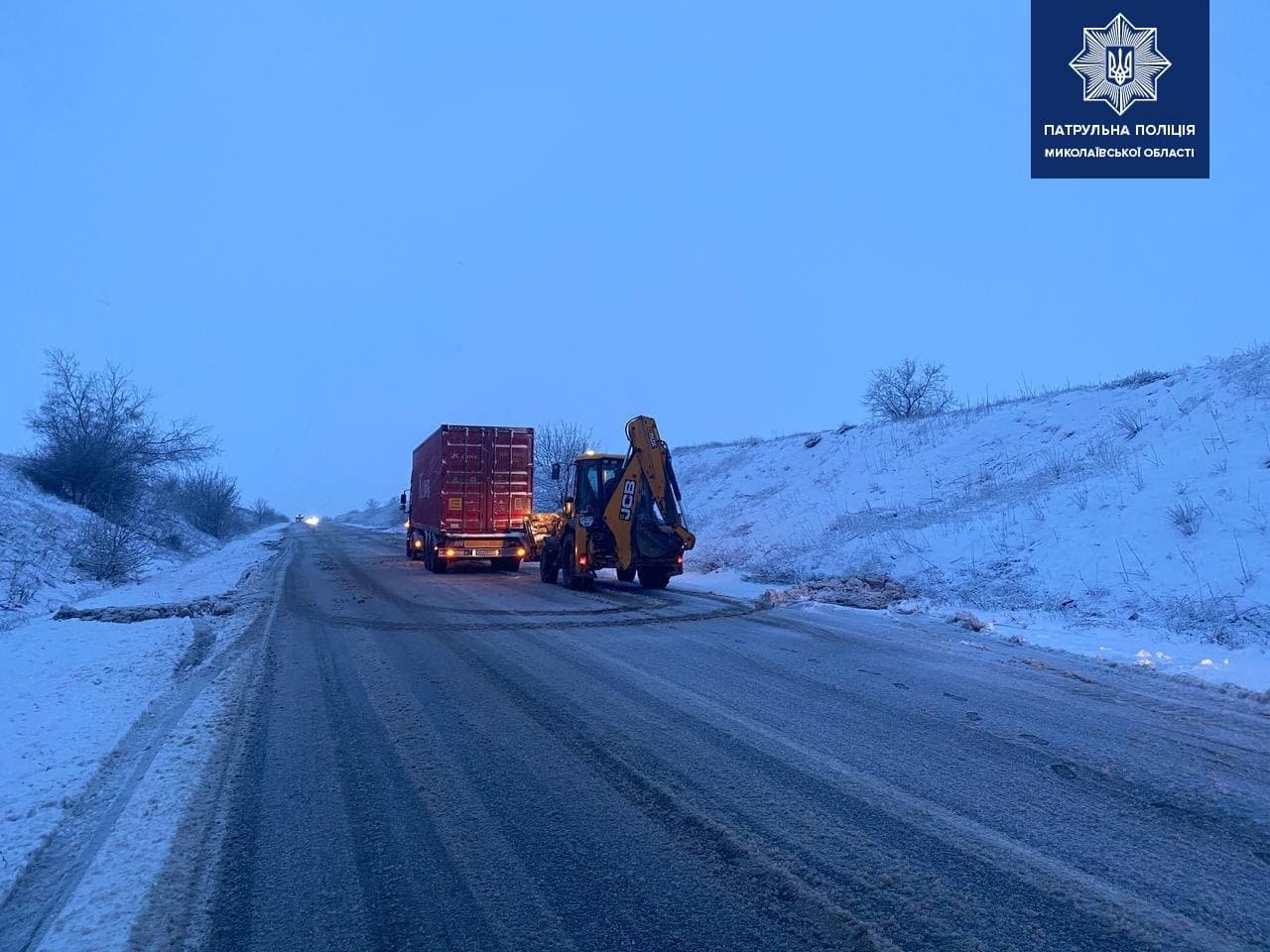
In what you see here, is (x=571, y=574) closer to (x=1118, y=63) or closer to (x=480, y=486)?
(x=480, y=486)

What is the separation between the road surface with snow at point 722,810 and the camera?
3402mm

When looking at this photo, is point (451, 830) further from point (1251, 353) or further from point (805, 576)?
point (1251, 353)

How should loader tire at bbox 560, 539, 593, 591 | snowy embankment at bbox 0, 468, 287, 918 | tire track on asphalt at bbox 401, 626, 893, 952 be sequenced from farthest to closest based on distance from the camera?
1. loader tire at bbox 560, 539, 593, 591
2. snowy embankment at bbox 0, 468, 287, 918
3. tire track on asphalt at bbox 401, 626, 893, 952

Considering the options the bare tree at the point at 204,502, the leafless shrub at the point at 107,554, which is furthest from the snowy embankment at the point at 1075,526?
the bare tree at the point at 204,502

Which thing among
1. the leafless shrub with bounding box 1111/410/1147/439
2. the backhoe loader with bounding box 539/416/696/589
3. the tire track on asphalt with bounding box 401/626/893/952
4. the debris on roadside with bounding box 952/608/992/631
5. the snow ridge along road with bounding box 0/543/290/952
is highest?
the leafless shrub with bounding box 1111/410/1147/439

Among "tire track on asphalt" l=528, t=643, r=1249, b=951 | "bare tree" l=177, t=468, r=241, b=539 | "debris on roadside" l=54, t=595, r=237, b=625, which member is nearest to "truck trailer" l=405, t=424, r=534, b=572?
"debris on roadside" l=54, t=595, r=237, b=625

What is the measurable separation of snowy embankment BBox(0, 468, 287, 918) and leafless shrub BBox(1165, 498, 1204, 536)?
1380cm

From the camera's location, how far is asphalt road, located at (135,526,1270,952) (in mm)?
3398

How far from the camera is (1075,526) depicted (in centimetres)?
1462

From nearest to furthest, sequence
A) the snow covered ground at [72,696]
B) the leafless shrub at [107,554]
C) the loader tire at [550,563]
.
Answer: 1. the snow covered ground at [72,696]
2. the loader tire at [550,563]
3. the leafless shrub at [107,554]

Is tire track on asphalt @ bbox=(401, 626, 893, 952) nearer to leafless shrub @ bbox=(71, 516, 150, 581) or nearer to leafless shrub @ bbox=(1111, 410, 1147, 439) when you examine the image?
leafless shrub @ bbox=(1111, 410, 1147, 439)

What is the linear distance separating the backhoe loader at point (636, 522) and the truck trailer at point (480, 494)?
628 cm

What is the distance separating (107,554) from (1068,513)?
869 inches

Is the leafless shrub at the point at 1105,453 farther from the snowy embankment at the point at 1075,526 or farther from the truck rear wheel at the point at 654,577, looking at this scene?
the truck rear wheel at the point at 654,577
